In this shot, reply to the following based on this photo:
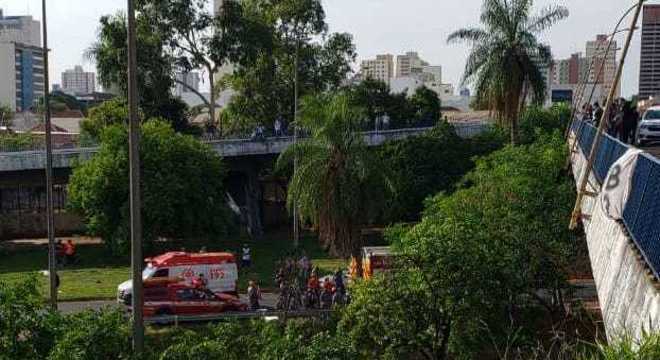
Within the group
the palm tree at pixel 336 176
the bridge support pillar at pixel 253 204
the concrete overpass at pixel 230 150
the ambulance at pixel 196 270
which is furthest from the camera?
the bridge support pillar at pixel 253 204

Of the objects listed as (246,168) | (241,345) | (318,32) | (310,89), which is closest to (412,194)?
(246,168)

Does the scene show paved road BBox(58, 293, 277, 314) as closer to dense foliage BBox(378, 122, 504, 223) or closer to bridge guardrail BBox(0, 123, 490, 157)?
bridge guardrail BBox(0, 123, 490, 157)

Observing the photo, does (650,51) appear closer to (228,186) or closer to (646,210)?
(228,186)

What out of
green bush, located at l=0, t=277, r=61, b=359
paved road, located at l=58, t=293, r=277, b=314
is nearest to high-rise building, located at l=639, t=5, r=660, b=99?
paved road, located at l=58, t=293, r=277, b=314

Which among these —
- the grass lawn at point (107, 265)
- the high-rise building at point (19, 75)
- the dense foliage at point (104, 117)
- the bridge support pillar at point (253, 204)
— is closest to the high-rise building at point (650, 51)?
the grass lawn at point (107, 265)

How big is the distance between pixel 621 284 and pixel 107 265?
95.9ft

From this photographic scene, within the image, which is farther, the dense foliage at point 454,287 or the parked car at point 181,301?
the parked car at point 181,301

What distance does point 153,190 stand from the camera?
3409cm

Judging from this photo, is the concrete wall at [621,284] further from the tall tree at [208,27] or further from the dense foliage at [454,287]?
the tall tree at [208,27]

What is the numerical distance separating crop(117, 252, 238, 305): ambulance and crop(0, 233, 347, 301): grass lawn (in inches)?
110

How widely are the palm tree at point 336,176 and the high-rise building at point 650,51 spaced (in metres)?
12.1

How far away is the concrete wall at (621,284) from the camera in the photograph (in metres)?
6.80

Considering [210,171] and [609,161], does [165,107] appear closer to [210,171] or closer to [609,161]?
[210,171]

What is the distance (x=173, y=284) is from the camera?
23.7 metres
